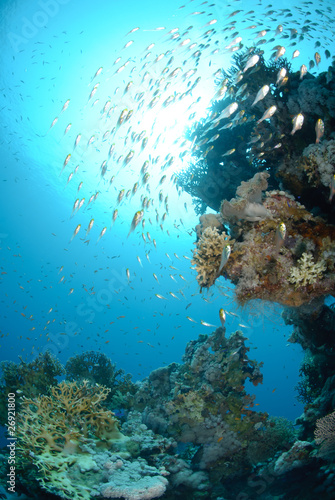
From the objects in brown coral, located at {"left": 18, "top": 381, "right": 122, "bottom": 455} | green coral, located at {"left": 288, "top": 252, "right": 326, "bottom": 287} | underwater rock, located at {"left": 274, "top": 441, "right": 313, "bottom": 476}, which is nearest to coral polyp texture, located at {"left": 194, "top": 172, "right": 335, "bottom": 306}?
green coral, located at {"left": 288, "top": 252, "right": 326, "bottom": 287}

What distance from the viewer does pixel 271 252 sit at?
4.24 m

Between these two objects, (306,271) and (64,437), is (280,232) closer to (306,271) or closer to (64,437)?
(306,271)

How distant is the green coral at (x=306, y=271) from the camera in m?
3.99

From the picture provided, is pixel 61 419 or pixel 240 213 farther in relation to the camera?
pixel 61 419

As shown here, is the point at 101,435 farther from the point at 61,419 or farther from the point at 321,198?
the point at 321,198

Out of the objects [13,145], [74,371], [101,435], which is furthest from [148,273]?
[101,435]

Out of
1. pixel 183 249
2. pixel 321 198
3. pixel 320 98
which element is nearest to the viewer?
pixel 321 198

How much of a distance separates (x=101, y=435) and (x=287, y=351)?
12853 centimetres

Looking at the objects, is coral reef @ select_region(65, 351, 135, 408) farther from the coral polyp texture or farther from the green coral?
the green coral

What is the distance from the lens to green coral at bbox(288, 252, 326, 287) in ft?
13.1

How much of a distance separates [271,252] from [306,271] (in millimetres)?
639

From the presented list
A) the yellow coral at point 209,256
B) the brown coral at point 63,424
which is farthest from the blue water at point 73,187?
the brown coral at point 63,424

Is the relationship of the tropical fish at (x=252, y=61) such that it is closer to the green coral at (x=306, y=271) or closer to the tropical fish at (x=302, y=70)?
the tropical fish at (x=302, y=70)

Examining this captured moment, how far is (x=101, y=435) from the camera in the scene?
19.1 ft
